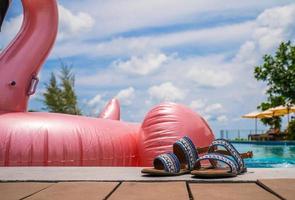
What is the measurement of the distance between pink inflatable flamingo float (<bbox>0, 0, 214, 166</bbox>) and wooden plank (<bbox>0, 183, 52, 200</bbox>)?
1954mm

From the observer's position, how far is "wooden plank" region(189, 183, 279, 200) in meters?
1.60

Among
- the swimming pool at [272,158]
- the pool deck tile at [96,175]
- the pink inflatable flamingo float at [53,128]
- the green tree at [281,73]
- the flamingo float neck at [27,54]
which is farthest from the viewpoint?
the green tree at [281,73]

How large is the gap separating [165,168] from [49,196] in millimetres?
782

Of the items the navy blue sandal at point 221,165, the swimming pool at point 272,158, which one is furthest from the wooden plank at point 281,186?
the swimming pool at point 272,158

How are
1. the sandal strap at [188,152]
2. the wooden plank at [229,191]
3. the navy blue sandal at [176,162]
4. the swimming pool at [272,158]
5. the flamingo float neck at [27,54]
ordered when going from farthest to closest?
the swimming pool at [272,158], the flamingo float neck at [27,54], the sandal strap at [188,152], the navy blue sandal at [176,162], the wooden plank at [229,191]

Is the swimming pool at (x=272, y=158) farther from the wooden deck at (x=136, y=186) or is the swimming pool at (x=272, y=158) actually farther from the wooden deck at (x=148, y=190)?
the wooden deck at (x=148, y=190)

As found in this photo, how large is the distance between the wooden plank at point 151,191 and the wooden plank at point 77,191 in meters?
0.05

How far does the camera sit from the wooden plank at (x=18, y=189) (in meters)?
1.68

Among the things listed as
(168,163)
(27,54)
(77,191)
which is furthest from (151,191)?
(27,54)

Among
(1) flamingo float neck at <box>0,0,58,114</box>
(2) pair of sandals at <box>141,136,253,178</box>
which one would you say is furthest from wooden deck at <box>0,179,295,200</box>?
(1) flamingo float neck at <box>0,0,58,114</box>

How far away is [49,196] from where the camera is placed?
166 cm

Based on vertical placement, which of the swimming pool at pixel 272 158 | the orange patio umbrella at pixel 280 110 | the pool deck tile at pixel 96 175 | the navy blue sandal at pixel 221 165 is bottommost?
the swimming pool at pixel 272 158

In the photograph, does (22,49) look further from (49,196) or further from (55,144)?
(49,196)

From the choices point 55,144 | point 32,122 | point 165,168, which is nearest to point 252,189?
point 165,168
